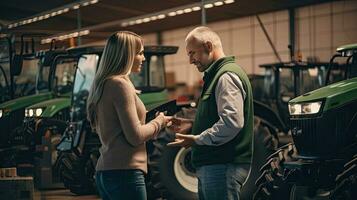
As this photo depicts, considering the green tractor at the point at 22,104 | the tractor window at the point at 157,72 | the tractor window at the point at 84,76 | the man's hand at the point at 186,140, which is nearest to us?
the man's hand at the point at 186,140

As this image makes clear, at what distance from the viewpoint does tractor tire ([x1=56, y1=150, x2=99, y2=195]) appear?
28.0 feet

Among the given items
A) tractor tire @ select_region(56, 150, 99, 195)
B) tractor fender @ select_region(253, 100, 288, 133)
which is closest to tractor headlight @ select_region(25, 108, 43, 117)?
tractor tire @ select_region(56, 150, 99, 195)

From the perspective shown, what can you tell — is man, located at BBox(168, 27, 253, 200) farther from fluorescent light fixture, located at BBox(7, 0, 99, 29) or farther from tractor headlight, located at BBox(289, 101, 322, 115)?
fluorescent light fixture, located at BBox(7, 0, 99, 29)

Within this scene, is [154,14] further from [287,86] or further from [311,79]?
[311,79]

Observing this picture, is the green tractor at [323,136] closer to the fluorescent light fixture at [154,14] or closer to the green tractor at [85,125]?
the green tractor at [85,125]

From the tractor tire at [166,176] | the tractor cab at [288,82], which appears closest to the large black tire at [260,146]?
the tractor tire at [166,176]

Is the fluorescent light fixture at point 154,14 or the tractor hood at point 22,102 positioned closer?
the fluorescent light fixture at point 154,14

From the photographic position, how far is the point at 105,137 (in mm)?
3447

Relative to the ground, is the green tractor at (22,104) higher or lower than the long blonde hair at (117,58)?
lower

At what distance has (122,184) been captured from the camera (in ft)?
11.1

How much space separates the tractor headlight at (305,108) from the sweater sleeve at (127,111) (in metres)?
2.44

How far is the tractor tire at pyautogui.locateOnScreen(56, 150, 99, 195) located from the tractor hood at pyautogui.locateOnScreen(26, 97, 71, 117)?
0.72 metres

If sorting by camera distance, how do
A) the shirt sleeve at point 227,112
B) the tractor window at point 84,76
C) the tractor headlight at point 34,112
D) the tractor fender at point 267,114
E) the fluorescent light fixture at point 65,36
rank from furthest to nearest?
1. the fluorescent light fixture at point 65,36
2. the tractor headlight at point 34,112
3. the tractor window at point 84,76
4. the tractor fender at point 267,114
5. the shirt sleeve at point 227,112

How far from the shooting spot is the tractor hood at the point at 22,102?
10016 mm
